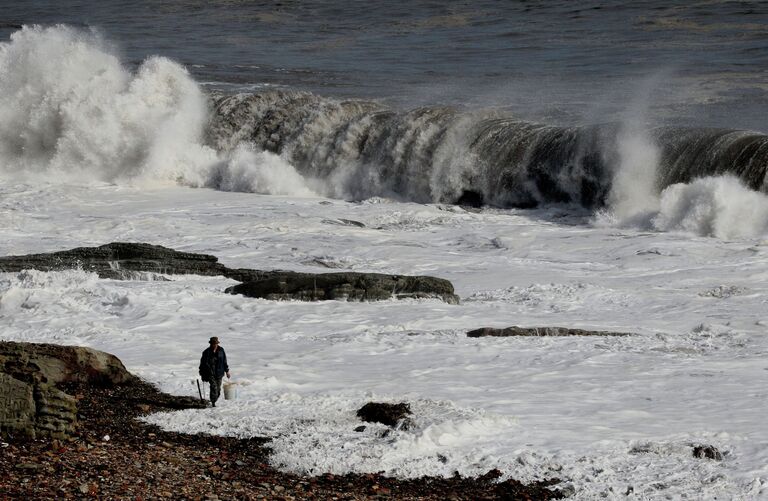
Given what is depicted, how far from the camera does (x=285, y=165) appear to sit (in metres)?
29.9

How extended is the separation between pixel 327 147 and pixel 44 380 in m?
20.1

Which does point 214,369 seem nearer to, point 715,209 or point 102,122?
point 715,209

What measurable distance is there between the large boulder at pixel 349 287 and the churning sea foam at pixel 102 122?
1179cm

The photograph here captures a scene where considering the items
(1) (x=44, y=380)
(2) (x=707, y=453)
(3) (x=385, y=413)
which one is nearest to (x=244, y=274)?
(1) (x=44, y=380)

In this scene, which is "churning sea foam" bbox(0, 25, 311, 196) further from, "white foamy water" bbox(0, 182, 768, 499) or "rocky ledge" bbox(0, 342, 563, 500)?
"rocky ledge" bbox(0, 342, 563, 500)

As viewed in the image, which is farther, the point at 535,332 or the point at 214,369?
the point at 535,332

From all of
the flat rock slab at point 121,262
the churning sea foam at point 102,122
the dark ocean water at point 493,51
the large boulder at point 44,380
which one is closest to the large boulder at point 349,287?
the flat rock slab at point 121,262

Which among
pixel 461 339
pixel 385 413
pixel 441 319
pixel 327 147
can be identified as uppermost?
pixel 327 147

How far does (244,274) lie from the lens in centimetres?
1806

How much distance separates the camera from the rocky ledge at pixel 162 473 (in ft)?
30.2

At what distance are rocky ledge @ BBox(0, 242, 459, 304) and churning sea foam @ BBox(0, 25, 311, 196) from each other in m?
10.2

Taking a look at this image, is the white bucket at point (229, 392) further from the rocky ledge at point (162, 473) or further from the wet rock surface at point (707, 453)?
the wet rock surface at point (707, 453)

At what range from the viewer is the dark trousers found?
469 inches

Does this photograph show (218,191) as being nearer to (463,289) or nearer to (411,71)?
(463,289)
